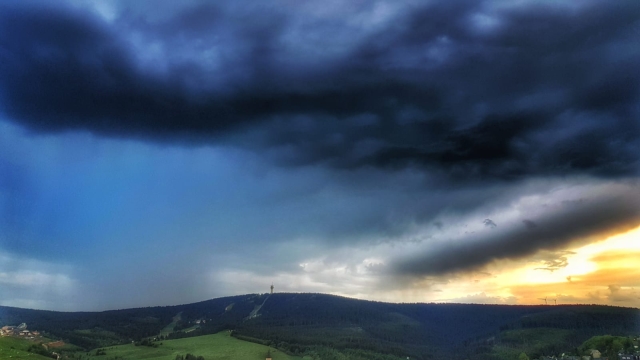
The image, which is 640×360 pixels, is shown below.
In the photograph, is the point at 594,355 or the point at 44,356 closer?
the point at 44,356

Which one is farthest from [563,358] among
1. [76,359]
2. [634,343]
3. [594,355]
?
[76,359]

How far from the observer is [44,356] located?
173m

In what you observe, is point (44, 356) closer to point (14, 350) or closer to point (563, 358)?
point (14, 350)

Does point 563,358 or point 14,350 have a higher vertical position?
point 14,350

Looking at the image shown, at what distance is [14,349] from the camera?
539 feet

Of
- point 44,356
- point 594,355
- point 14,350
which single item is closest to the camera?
point 14,350

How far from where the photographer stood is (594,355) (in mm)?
191125

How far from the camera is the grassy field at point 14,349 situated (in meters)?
151

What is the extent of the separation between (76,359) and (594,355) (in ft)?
681

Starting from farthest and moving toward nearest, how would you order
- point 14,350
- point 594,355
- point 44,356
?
point 594,355
point 44,356
point 14,350

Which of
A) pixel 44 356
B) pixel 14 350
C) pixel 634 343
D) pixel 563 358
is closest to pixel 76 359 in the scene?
pixel 44 356

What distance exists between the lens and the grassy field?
15088 centimetres

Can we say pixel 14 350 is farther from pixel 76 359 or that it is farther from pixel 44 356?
pixel 76 359

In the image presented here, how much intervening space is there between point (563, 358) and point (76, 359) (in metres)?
199
